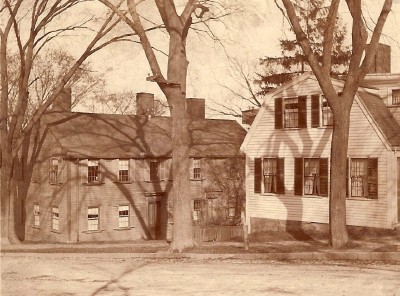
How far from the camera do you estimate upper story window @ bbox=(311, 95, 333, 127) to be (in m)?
23.4

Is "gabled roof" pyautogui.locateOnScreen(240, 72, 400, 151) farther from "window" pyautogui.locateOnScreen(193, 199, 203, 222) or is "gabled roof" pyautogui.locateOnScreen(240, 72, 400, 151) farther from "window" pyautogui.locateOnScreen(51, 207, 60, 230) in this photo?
"window" pyautogui.locateOnScreen(51, 207, 60, 230)

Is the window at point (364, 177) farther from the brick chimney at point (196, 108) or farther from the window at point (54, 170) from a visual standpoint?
the brick chimney at point (196, 108)

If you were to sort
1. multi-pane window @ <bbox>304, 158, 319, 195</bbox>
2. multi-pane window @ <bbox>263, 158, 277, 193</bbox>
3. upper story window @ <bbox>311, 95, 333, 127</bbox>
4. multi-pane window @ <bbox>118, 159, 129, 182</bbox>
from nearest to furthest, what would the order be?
upper story window @ <bbox>311, 95, 333, 127</bbox>
multi-pane window @ <bbox>304, 158, 319, 195</bbox>
multi-pane window @ <bbox>263, 158, 277, 193</bbox>
multi-pane window @ <bbox>118, 159, 129, 182</bbox>

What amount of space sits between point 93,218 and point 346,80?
20.6 meters

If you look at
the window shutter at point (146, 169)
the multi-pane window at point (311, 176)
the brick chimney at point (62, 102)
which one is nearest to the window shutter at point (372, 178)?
the multi-pane window at point (311, 176)

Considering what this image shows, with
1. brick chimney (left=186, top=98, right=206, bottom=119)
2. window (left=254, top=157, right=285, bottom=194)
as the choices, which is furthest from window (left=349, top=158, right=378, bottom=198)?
brick chimney (left=186, top=98, right=206, bottom=119)

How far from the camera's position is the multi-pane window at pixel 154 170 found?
34.6 metres

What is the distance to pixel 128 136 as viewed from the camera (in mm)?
32219

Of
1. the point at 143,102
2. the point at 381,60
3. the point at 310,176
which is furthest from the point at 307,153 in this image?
the point at 143,102

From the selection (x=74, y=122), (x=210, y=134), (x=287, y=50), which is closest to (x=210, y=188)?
(x=210, y=134)

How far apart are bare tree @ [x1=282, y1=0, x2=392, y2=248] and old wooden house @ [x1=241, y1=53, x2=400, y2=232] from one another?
20.7ft

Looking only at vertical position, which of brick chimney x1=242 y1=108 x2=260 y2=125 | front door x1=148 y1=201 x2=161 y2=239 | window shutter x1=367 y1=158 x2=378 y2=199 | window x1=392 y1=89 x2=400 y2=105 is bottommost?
front door x1=148 y1=201 x2=161 y2=239

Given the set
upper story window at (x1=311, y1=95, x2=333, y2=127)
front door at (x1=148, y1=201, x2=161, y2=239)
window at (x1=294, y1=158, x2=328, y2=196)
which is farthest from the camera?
front door at (x1=148, y1=201, x2=161, y2=239)

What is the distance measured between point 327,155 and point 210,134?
673 inches
